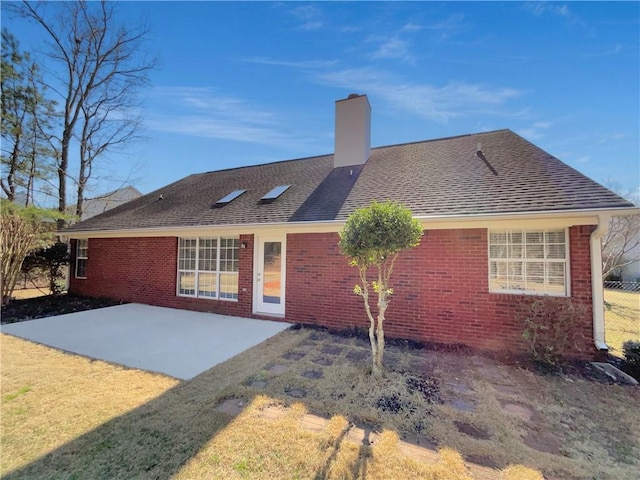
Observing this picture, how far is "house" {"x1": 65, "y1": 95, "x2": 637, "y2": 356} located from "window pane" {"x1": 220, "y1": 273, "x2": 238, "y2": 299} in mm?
31

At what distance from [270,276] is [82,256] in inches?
367

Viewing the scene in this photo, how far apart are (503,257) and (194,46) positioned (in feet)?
33.3

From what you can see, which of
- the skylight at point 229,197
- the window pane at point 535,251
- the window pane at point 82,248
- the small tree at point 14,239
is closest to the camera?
the window pane at point 535,251

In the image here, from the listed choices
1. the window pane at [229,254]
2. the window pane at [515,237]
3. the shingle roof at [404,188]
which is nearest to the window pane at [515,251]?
the window pane at [515,237]

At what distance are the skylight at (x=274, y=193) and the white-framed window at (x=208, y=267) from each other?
1.55 metres

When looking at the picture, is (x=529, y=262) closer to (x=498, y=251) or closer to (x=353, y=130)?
(x=498, y=251)

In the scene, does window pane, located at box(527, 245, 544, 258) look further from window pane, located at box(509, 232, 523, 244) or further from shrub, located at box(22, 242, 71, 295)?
shrub, located at box(22, 242, 71, 295)

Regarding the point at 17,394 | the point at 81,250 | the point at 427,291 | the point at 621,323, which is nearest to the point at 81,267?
the point at 81,250

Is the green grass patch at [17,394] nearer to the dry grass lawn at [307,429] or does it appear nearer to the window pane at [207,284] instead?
the dry grass lawn at [307,429]

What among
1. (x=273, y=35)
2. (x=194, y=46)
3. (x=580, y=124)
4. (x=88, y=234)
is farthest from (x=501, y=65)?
(x=88, y=234)

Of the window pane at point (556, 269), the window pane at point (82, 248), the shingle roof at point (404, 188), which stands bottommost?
the window pane at point (556, 269)

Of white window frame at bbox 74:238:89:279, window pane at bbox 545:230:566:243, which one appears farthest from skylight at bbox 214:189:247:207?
window pane at bbox 545:230:566:243

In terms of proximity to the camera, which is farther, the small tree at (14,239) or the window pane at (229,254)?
the small tree at (14,239)

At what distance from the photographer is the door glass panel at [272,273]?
25.5ft
